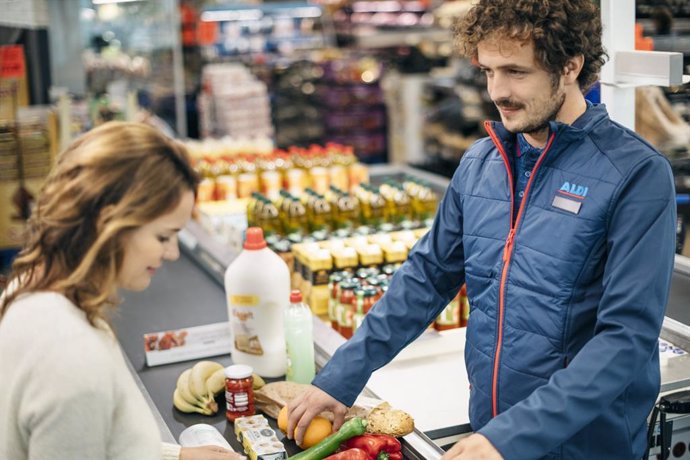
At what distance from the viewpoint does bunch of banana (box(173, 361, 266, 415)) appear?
2.48m

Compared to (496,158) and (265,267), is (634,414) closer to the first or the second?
(496,158)

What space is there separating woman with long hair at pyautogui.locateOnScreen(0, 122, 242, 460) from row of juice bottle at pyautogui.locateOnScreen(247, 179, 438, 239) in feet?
7.57

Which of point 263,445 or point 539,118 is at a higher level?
point 539,118

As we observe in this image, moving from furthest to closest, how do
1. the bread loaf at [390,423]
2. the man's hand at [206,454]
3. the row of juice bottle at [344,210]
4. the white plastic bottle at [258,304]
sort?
1. the row of juice bottle at [344,210]
2. the white plastic bottle at [258,304]
3. the bread loaf at [390,423]
4. the man's hand at [206,454]

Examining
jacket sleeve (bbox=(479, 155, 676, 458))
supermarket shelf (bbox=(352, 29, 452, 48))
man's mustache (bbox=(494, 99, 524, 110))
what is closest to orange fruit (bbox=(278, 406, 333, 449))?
jacket sleeve (bbox=(479, 155, 676, 458))

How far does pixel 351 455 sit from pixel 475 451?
1.10ft

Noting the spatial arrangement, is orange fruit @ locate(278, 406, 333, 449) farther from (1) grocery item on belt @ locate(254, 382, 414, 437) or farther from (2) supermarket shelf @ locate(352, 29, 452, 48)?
(2) supermarket shelf @ locate(352, 29, 452, 48)

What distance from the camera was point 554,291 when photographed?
6.47 feet

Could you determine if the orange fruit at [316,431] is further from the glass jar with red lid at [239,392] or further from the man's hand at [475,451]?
the man's hand at [475,451]

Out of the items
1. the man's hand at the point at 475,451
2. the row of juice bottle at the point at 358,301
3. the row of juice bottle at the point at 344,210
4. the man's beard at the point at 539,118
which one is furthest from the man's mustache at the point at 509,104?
the row of juice bottle at the point at 344,210

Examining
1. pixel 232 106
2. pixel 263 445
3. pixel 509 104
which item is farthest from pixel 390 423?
pixel 232 106

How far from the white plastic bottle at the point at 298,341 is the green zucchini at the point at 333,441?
21.9 inches

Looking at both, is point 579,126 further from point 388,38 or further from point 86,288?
point 388,38

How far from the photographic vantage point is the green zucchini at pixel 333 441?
6.64 feet
